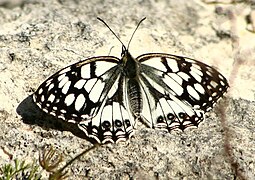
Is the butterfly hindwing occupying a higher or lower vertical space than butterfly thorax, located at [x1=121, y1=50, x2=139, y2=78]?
lower

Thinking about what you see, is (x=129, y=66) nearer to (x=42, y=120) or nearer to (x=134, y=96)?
(x=134, y=96)

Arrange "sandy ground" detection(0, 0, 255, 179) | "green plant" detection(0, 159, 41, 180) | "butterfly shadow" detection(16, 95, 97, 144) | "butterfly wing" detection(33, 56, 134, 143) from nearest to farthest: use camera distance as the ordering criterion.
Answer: "green plant" detection(0, 159, 41, 180) → "sandy ground" detection(0, 0, 255, 179) → "butterfly wing" detection(33, 56, 134, 143) → "butterfly shadow" detection(16, 95, 97, 144)

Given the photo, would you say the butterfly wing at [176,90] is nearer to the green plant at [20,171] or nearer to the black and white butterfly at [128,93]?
the black and white butterfly at [128,93]

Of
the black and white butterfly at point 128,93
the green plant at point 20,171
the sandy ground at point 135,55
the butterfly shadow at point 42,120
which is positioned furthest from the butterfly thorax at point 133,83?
the green plant at point 20,171

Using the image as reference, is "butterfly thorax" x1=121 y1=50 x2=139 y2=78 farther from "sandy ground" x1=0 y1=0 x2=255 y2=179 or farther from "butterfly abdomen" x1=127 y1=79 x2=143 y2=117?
"sandy ground" x1=0 y1=0 x2=255 y2=179

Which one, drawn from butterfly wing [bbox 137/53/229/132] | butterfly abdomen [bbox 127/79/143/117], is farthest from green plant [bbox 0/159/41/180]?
butterfly wing [bbox 137/53/229/132]

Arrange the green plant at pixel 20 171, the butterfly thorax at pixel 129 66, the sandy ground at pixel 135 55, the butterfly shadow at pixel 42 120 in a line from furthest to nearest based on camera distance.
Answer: the butterfly thorax at pixel 129 66
the butterfly shadow at pixel 42 120
the sandy ground at pixel 135 55
the green plant at pixel 20 171
